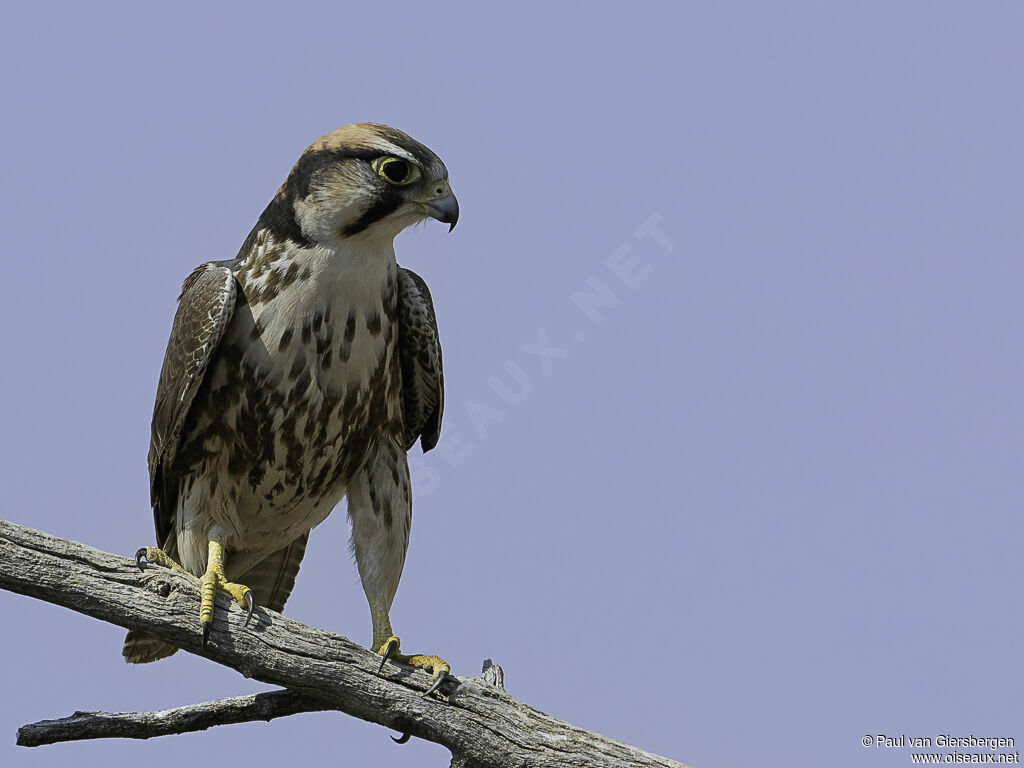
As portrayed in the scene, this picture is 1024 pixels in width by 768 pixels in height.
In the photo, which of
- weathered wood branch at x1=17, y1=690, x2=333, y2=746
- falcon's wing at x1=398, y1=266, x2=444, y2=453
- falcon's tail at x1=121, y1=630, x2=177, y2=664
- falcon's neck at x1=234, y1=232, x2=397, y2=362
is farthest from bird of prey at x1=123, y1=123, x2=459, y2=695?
falcon's tail at x1=121, y1=630, x2=177, y2=664

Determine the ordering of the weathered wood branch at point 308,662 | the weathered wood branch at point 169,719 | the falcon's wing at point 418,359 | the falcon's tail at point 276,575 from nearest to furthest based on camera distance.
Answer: the weathered wood branch at point 308,662, the weathered wood branch at point 169,719, the falcon's wing at point 418,359, the falcon's tail at point 276,575

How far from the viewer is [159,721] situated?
550cm

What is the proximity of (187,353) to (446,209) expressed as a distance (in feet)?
4.65

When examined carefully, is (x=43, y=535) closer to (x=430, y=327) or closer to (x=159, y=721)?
(x=159, y=721)

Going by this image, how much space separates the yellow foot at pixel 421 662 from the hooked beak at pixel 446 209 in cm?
200

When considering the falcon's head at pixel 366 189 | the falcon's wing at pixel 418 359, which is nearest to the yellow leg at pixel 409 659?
the falcon's wing at pixel 418 359

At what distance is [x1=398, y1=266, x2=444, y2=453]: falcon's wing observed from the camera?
6168mm

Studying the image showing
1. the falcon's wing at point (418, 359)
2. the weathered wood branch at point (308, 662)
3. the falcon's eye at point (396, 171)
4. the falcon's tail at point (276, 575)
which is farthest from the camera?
the falcon's tail at point (276, 575)

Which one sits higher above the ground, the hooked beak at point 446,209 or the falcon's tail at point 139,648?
the hooked beak at point 446,209

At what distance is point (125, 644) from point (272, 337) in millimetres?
1967

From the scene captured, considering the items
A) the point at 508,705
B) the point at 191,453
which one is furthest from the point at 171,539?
the point at 508,705

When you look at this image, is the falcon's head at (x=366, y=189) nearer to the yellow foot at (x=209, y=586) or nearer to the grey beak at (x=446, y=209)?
the grey beak at (x=446, y=209)

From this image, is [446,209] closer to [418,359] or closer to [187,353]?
[418,359]

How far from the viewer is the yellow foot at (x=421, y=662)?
527 centimetres
